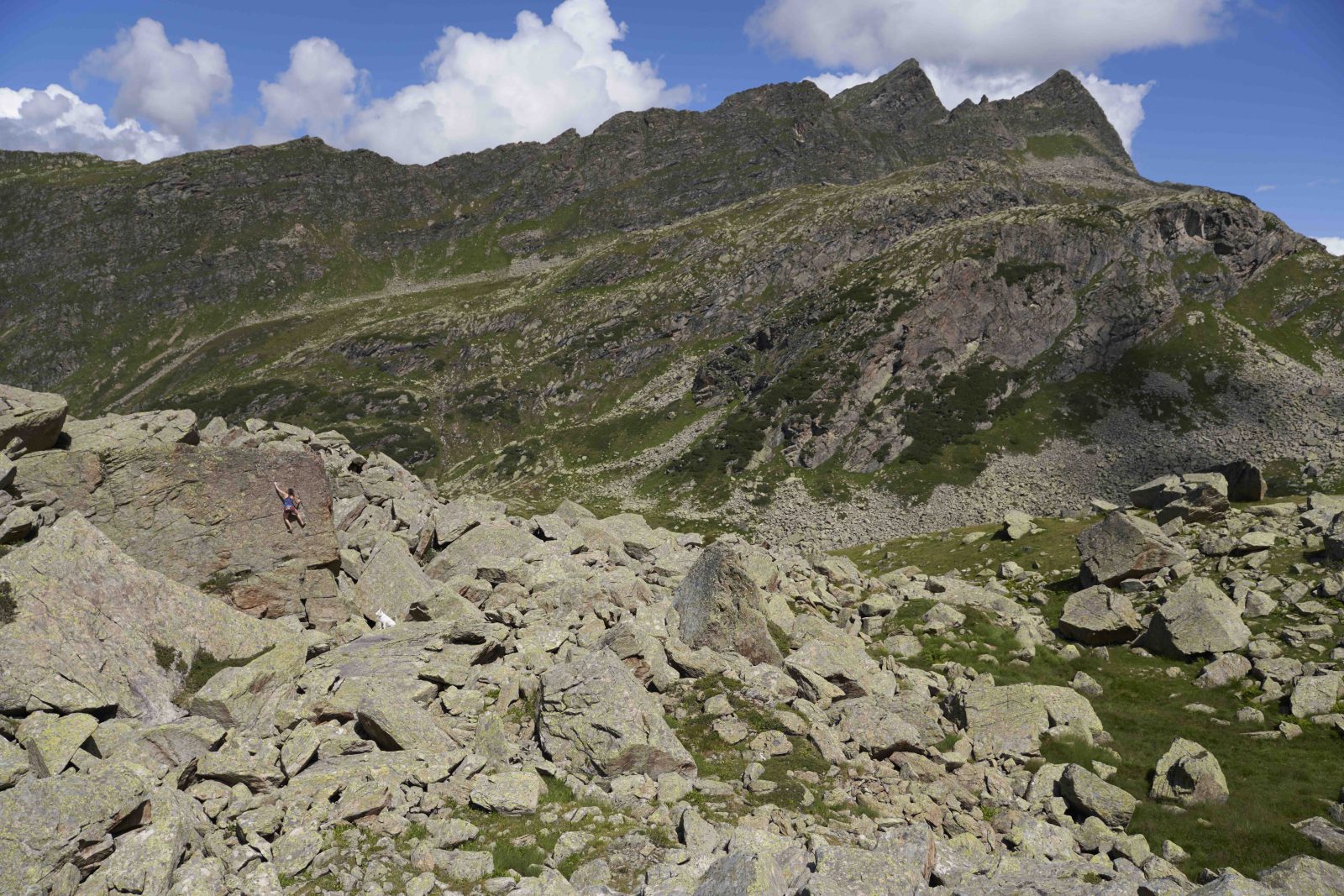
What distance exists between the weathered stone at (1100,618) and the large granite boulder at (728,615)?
20304 mm

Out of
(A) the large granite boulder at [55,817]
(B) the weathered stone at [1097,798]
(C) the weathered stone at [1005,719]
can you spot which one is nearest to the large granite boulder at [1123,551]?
(C) the weathered stone at [1005,719]

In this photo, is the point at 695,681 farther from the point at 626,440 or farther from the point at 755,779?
the point at 626,440

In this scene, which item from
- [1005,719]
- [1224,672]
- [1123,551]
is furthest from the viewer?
[1123,551]

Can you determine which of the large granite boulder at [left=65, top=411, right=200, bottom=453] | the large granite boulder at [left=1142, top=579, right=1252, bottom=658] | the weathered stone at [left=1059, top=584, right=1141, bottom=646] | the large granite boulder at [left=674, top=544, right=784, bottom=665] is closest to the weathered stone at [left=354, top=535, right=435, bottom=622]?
the large granite boulder at [left=65, top=411, right=200, bottom=453]

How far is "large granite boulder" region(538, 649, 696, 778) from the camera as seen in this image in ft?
53.6

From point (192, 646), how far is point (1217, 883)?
2502cm

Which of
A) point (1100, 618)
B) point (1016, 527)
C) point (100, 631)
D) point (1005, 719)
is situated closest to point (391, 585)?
point (100, 631)

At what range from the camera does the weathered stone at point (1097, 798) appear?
61.0 ft

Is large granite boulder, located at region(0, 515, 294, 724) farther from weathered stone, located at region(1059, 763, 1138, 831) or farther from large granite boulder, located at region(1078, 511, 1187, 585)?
large granite boulder, located at region(1078, 511, 1187, 585)

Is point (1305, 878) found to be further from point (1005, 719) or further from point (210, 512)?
point (210, 512)

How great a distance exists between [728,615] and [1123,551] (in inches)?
1154

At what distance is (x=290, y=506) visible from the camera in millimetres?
24281

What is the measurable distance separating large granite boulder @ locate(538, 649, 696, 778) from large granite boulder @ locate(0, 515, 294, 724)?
9.87 metres

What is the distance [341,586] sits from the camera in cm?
2617
